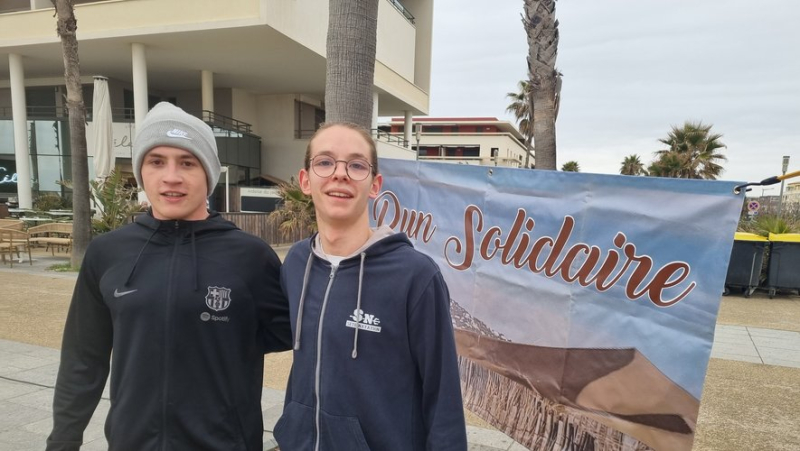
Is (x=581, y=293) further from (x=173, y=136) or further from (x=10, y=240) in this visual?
(x=10, y=240)

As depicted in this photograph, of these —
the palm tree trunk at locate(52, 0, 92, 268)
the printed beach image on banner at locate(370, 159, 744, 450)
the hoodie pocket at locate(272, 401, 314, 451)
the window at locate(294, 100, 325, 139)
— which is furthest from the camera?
the window at locate(294, 100, 325, 139)

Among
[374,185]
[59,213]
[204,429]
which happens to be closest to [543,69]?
[374,185]

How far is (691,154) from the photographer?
2498cm

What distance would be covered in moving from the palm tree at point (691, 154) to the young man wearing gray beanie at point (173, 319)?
2674 centimetres

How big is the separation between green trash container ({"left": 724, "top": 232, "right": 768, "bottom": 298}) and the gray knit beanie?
11.0 metres

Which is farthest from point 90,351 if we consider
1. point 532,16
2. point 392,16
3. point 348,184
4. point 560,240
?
point 392,16

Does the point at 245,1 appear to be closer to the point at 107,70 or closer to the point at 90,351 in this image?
the point at 107,70

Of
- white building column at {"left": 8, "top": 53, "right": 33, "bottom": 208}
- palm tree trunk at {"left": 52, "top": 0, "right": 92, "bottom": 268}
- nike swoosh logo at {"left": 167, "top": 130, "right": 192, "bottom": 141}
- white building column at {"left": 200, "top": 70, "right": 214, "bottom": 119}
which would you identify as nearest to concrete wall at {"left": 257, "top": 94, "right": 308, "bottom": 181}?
white building column at {"left": 200, "top": 70, "right": 214, "bottom": 119}

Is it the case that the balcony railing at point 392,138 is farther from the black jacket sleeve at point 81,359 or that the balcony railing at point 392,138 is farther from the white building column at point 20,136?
the black jacket sleeve at point 81,359

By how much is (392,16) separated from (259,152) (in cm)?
1042

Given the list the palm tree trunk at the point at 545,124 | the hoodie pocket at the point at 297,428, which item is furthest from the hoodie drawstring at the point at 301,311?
the palm tree trunk at the point at 545,124

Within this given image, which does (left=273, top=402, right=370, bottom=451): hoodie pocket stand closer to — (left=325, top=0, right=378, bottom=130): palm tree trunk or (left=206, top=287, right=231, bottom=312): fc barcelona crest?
(left=206, top=287, right=231, bottom=312): fc barcelona crest

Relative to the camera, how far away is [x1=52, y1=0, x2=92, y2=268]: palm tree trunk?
32.2 ft

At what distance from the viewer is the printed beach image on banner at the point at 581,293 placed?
80.6 inches
